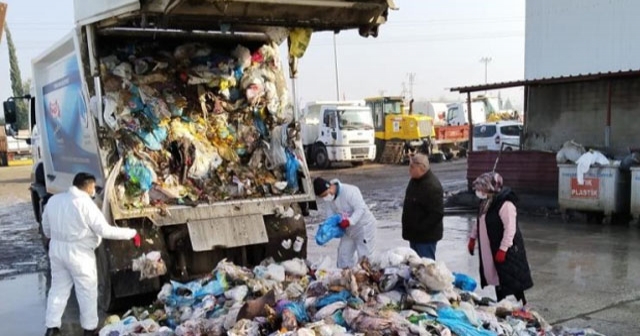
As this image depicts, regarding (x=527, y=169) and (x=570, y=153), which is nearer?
(x=570, y=153)

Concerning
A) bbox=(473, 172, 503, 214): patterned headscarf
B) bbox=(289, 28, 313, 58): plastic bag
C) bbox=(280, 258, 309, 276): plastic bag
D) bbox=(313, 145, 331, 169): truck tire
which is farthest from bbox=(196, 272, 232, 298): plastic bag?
bbox=(313, 145, 331, 169): truck tire

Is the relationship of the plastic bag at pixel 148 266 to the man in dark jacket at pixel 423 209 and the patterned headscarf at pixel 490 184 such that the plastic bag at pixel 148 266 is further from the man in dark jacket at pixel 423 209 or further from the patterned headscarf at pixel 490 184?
the patterned headscarf at pixel 490 184

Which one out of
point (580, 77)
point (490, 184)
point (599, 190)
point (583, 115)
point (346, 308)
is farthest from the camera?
point (583, 115)

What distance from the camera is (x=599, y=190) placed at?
11016mm

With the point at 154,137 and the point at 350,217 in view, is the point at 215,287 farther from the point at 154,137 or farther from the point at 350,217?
the point at 154,137

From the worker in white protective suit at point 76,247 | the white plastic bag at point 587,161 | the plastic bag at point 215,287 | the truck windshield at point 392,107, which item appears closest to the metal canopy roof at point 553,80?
the white plastic bag at point 587,161

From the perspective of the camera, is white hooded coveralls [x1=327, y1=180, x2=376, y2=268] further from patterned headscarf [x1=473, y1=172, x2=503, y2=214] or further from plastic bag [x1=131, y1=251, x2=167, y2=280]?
plastic bag [x1=131, y1=251, x2=167, y2=280]

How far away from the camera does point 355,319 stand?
14.5 feet

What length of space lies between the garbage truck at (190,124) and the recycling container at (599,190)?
20.1 feet

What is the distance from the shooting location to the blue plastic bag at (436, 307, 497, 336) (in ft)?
14.5

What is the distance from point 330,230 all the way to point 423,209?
3.03 ft

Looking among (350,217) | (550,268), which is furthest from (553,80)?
(350,217)

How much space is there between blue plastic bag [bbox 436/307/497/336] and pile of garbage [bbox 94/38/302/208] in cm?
280

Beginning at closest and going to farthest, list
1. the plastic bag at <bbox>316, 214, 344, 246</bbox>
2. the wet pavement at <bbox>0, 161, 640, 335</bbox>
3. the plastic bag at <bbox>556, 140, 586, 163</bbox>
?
the wet pavement at <bbox>0, 161, 640, 335</bbox>
the plastic bag at <bbox>316, 214, 344, 246</bbox>
the plastic bag at <bbox>556, 140, 586, 163</bbox>
